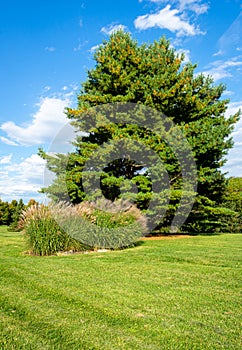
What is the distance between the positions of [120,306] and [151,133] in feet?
34.6

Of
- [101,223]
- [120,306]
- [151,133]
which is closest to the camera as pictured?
[120,306]

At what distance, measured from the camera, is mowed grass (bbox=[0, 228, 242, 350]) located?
2.37 m

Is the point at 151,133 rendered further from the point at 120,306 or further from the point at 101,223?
the point at 120,306

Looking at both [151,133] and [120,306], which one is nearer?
[120,306]

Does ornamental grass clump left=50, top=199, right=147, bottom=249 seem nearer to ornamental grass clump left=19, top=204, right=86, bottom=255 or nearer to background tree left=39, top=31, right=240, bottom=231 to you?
ornamental grass clump left=19, top=204, right=86, bottom=255

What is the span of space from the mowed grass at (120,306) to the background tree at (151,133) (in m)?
7.56

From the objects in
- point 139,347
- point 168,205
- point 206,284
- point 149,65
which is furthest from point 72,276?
point 149,65

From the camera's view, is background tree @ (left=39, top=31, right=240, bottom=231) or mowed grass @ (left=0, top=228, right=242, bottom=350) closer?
mowed grass @ (left=0, top=228, right=242, bottom=350)

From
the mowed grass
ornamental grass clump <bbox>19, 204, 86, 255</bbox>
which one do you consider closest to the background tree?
ornamental grass clump <bbox>19, 204, 86, 255</bbox>

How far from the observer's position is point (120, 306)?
126 inches

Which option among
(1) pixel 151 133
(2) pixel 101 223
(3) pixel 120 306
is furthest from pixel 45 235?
(1) pixel 151 133

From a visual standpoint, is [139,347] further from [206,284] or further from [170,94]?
[170,94]

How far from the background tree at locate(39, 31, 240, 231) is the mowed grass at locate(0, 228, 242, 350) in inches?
298

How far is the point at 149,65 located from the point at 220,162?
6.10m
